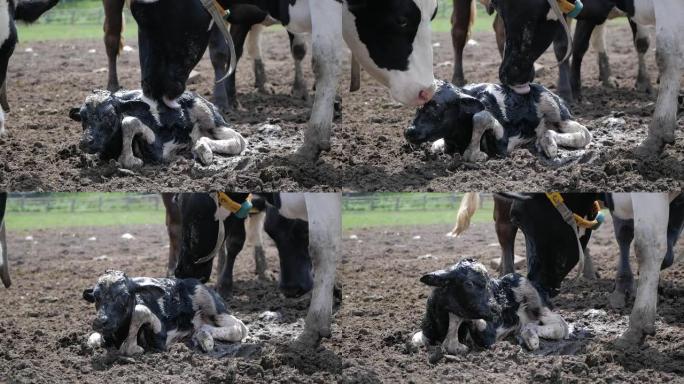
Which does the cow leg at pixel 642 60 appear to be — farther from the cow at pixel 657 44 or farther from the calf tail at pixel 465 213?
the calf tail at pixel 465 213

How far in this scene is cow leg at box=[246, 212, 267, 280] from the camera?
10883 mm

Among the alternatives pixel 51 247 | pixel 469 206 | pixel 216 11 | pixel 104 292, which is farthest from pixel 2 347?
pixel 51 247

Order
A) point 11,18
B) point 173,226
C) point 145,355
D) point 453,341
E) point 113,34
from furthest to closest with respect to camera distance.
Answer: point 113,34 < point 173,226 < point 11,18 < point 145,355 < point 453,341

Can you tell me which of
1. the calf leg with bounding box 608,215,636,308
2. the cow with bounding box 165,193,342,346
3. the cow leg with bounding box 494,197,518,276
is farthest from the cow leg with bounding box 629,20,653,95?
the cow with bounding box 165,193,342,346

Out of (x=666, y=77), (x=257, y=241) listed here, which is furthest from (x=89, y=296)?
(x=257, y=241)

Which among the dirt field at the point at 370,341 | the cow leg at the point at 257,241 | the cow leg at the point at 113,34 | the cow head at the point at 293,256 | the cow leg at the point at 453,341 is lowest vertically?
the cow leg at the point at 257,241

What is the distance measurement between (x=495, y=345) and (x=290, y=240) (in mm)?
1333

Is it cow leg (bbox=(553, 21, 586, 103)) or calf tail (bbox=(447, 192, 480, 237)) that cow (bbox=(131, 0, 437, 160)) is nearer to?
→ calf tail (bbox=(447, 192, 480, 237))

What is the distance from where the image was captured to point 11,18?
351 inches

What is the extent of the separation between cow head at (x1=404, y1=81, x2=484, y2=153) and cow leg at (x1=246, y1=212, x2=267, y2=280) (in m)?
2.38

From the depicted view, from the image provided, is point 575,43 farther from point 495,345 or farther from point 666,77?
point 495,345

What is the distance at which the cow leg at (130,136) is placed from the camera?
849 centimetres

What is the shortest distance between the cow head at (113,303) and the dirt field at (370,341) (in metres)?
0.16

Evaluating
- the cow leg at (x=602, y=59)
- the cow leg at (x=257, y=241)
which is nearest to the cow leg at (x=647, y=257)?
the cow leg at (x=257, y=241)
